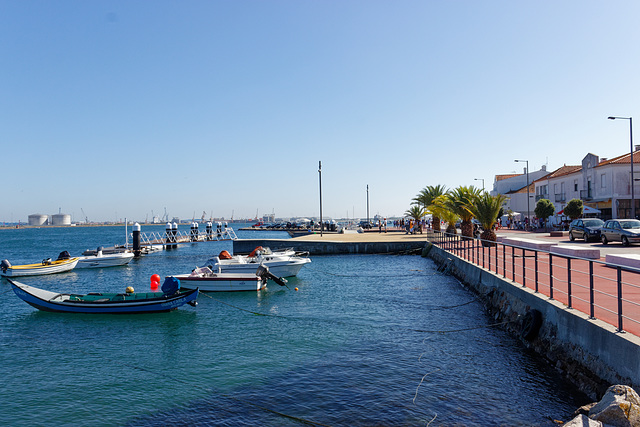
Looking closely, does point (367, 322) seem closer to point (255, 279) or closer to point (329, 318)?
point (329, 318)

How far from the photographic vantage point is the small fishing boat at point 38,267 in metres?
32.7

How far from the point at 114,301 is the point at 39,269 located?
2005 cm

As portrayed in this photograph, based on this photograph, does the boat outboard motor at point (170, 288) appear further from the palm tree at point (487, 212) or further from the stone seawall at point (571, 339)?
the palm tree at point (487, 212)

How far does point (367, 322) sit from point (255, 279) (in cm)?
956

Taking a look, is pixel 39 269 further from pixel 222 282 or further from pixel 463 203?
pixel 463 203

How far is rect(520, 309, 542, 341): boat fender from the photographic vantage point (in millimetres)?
10961

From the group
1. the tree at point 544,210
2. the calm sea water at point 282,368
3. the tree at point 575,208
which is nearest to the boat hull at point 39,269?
the calm sea water at point 282,368

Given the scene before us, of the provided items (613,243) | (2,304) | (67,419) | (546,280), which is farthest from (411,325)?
(2,304)

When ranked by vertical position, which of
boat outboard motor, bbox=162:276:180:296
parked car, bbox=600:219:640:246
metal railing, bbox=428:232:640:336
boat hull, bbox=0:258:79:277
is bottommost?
boat hull, bbox=0:258:79:277

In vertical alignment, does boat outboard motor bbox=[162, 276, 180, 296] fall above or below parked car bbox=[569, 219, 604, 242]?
below

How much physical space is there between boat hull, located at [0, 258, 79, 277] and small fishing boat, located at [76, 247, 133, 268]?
3.72 feet

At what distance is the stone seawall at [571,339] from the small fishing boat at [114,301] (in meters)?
12.3

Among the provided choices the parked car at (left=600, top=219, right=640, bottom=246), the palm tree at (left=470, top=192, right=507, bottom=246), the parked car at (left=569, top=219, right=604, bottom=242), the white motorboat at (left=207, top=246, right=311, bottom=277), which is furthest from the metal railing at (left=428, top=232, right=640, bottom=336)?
the white motorboat at (left=207, top=246, right=311, bottom=277)

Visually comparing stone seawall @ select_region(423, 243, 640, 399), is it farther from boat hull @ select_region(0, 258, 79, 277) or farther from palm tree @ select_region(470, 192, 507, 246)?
boat hull @ select_region(0, 258, 79, 277)
